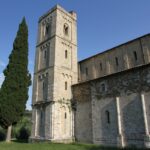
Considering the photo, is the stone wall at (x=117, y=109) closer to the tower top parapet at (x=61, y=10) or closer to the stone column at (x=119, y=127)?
the stone column at (x=119, y=127)

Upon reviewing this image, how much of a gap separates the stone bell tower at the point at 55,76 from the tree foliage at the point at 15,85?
9.43 feet

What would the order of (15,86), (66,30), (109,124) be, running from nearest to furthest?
(109,124), (15,86), (66,30)

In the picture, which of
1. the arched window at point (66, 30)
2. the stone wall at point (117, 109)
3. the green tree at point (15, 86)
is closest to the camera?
the stone wall at point (117, 109)

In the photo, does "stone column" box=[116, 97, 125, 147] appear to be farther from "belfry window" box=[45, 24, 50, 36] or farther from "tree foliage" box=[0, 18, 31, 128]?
"belfry window" box=[45, 24, 50, 36]

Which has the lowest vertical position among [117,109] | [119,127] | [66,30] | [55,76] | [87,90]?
[119,127]

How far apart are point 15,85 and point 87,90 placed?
8.71 metres

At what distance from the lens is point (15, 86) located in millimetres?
21797

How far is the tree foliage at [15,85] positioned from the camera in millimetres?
20875

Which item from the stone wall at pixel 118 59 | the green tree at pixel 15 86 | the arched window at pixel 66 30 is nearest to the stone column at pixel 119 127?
the stone wall at pixel 118 59

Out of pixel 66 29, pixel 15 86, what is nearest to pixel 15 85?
pixel 15 86

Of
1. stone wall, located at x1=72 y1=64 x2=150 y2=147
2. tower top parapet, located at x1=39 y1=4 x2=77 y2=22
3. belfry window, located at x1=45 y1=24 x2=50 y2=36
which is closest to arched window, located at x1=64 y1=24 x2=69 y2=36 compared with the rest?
tower top parapet, located at x1=39 y1=4 x2=77 y2=22

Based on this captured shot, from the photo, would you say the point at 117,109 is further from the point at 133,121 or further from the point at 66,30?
the point at 66,30

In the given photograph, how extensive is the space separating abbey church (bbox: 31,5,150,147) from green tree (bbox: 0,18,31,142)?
10.1 feet

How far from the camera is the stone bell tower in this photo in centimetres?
2241
